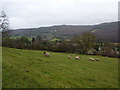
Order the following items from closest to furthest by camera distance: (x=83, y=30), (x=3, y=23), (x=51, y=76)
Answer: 1. (x=51, y=76)
2. (x=3, y=23)
3. (x=83, y=30)

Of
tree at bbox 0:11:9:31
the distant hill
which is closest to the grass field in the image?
tree at bbox 0:11:9:31

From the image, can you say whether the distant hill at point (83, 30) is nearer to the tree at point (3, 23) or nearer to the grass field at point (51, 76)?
the tree at point (3, 23)

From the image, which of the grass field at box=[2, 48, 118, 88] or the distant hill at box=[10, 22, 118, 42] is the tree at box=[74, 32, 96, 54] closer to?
the grass field at box=[2, 48, 118, 88]

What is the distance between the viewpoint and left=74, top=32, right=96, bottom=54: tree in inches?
1912

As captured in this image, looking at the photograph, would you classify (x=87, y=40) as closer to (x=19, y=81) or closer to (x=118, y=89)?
(x=118, y=89)

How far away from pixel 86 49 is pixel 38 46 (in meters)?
18.3

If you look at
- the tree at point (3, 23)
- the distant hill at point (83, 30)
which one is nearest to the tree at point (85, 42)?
the tree at point (3, 23)

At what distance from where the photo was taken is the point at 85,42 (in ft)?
161

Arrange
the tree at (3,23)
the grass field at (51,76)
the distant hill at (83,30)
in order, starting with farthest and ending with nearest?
the distant hill at (83,30), the tree at (3,23), the grass field at (51,76)

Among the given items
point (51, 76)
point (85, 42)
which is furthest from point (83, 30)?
point (51, 76)

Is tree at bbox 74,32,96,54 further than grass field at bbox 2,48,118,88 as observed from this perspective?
Yes

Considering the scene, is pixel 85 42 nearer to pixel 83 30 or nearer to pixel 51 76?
pixel 51 76

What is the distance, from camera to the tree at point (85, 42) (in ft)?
159

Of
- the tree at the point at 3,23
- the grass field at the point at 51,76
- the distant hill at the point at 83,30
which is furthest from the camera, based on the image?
the distant hill at the point at 83,30
